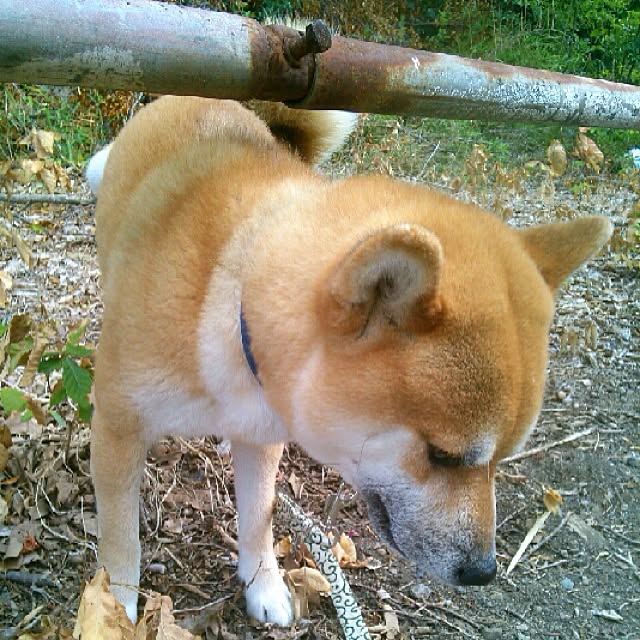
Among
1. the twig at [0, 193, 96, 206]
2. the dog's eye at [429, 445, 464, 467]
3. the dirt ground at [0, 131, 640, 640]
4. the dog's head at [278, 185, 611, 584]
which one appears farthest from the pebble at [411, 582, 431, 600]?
the twig at [0, 193, 96, 206]

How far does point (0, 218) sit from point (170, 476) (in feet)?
7.12

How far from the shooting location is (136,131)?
8.82 ft

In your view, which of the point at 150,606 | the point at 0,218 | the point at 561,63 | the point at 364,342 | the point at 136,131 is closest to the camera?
the point at 150,606

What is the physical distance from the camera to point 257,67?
170 centimetres

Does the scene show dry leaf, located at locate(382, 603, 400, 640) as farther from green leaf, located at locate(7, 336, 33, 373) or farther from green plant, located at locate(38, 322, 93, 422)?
green leaf, located at locate(7, 336, 33, 373)

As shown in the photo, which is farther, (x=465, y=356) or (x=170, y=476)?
(x=170, y=476)

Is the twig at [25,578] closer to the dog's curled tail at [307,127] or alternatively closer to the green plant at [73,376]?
the green plant at [73,376]

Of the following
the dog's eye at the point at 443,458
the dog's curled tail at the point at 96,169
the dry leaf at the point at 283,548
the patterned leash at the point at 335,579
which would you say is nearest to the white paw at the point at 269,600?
the dry leaf at the point at 283,548

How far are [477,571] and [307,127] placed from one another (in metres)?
1.86

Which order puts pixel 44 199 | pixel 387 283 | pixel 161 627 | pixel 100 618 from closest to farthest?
pixel 100 618 → pixel 161 627 → pixel 387 283 → pixel 44 199

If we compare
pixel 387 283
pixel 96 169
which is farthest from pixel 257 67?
pixel 96 169

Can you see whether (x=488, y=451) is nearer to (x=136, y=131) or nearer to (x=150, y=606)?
(x=150, y=606)

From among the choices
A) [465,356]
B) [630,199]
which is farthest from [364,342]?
[630,199]

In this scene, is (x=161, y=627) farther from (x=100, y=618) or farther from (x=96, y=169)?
(x=96, y=169)
